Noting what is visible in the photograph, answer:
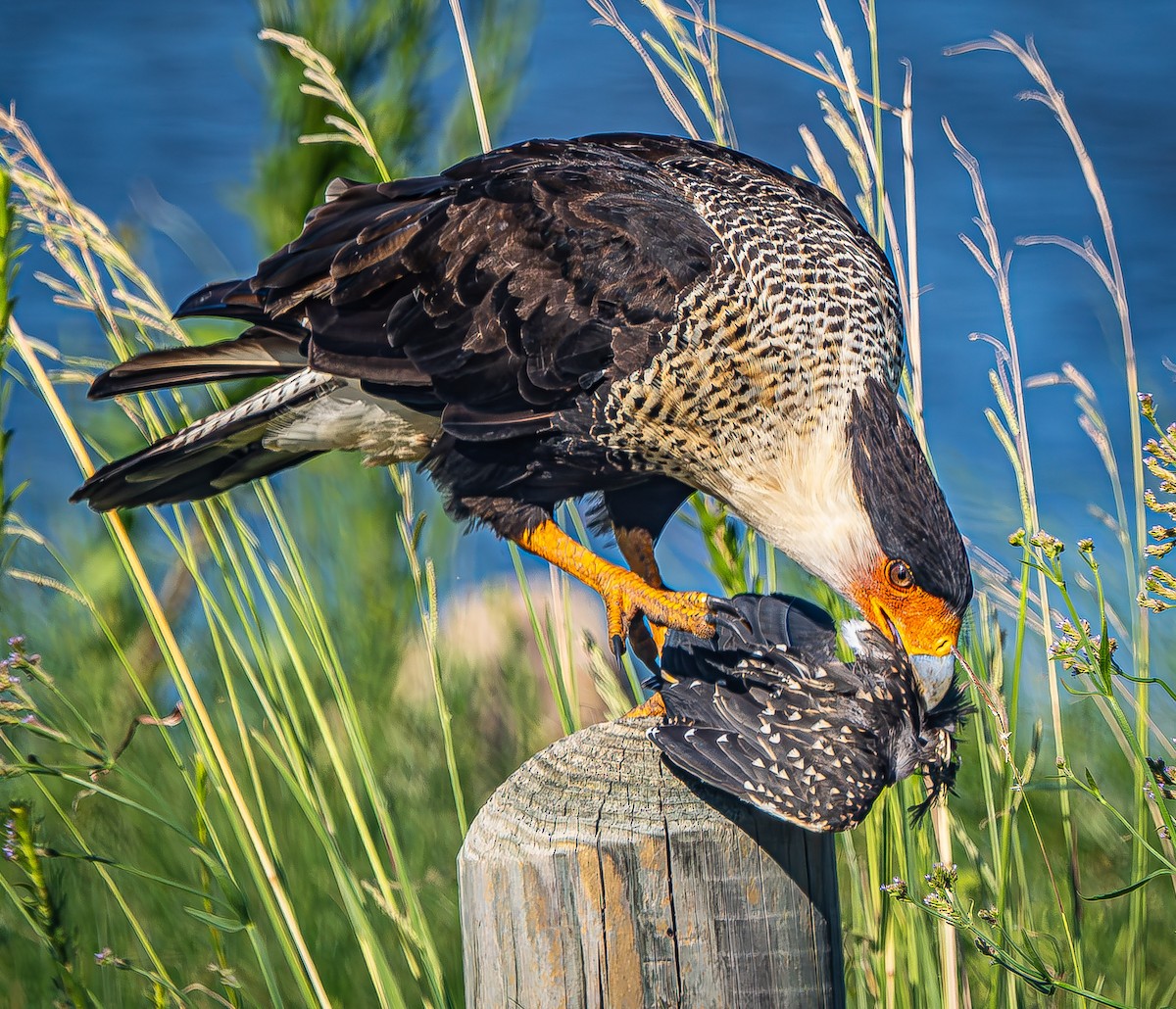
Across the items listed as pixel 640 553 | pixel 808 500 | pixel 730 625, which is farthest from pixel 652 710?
pixel 640 553

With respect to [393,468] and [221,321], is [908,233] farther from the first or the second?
[221,321]

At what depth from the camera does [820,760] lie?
1.74 meters

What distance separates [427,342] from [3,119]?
0.94m

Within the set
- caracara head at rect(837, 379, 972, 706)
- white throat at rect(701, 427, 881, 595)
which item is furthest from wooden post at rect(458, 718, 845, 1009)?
white throat at rect(701, 427, 881, 595)

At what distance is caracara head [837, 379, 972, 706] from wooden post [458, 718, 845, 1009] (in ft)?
2.01

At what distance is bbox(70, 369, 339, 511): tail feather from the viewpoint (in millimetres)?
2877

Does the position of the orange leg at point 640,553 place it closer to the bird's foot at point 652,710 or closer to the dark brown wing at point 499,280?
the dark brown wing at point 499,280

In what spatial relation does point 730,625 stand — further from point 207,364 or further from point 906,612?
point 207,364

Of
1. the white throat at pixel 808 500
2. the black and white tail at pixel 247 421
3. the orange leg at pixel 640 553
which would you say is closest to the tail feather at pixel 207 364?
the black and white tail at pixel 247 421

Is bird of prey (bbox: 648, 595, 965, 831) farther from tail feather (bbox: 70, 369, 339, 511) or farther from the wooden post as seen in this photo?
tail feather (bbox: 70, 369, 339, 511)

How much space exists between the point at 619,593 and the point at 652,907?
1081mm

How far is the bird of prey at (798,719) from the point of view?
5.54ft

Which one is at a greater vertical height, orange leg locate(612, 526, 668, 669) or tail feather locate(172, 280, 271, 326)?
tail feather locate(172, 280, 271, 326)

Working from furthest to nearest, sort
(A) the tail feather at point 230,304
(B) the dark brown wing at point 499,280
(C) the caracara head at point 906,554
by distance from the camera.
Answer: (A) the tail feather at point 230,304 < (B) the dark brown wing at point 499,280 < (C) the caracara head at point 906,554
